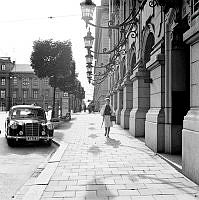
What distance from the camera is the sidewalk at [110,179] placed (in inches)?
187

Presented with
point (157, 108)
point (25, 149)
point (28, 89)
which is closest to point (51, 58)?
point (25, 149)

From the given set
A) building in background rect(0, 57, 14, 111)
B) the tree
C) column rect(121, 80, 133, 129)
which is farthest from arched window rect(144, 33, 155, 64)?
building in background rect(0, 57, 14, 111)

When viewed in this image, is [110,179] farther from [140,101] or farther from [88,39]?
[88,39]

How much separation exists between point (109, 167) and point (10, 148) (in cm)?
513

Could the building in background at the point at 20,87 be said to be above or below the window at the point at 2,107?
above

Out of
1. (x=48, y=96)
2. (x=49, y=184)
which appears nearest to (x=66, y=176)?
(x=49, y=184)

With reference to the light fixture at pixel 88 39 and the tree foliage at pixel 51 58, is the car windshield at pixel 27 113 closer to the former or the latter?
the light fixture at pixel 88 39

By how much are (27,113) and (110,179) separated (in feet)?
23.6

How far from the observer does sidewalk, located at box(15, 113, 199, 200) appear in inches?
187

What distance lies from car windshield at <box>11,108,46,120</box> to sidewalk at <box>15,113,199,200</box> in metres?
3.90

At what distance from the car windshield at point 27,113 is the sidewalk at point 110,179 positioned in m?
3.90

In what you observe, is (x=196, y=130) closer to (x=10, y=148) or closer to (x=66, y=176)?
(x=66, y=176)

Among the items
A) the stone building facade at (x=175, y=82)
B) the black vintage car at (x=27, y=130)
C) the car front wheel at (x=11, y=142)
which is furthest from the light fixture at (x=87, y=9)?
the car front wheel at (x=11, y=142)

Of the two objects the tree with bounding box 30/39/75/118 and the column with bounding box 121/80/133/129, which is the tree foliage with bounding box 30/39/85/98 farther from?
the column with bounding box 121/80/133/129
